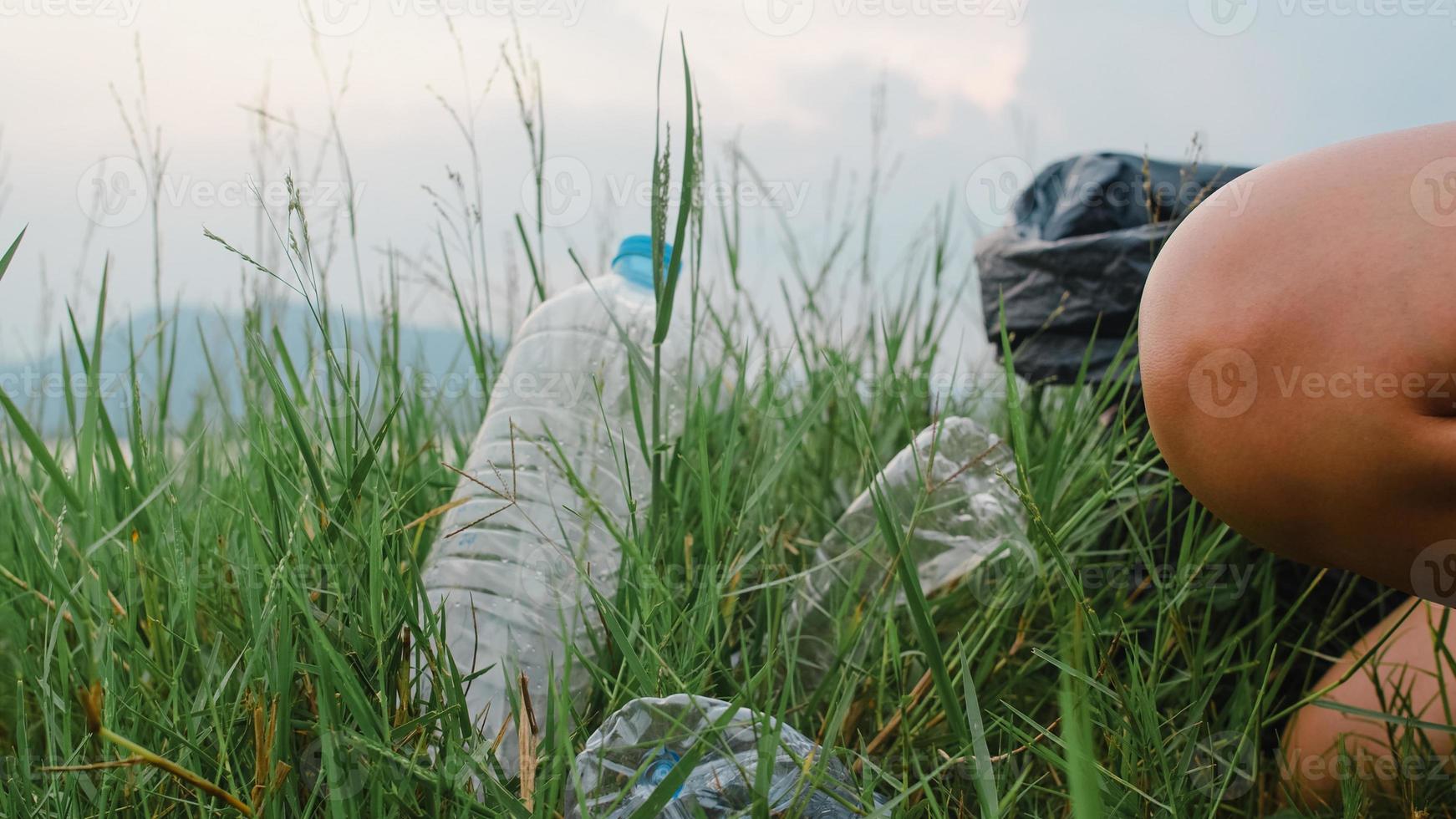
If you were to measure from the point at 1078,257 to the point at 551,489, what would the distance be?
961 mm

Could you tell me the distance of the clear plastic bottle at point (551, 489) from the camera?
4.04 ft

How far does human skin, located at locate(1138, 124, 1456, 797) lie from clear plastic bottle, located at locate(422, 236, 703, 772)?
53 cm

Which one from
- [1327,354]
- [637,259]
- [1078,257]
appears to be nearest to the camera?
[1327,354]

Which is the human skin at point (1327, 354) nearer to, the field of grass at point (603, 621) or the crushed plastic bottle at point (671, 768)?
the field of grass at point (603, 621)

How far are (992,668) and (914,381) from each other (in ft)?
2.53

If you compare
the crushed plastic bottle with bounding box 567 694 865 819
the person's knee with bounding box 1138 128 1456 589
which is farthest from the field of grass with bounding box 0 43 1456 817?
the person's knee with bounding box 1138 128 1456 589

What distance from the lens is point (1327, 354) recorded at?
0.81 metres

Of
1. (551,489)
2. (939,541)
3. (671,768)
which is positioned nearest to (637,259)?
(551,489)

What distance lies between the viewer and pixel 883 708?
114cm

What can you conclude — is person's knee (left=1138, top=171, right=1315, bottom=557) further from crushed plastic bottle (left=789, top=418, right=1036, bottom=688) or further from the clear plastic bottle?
the clear plastic bottle

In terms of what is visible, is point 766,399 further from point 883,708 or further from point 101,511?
point 101,511

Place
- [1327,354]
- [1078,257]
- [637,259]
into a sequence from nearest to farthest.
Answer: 1. [1327,354]
2. [637,259]
3. [1078,257]

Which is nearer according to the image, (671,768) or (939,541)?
(671,768)

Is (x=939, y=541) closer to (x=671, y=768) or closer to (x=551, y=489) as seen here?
(x=551, y=489)
